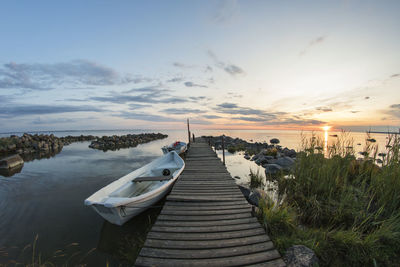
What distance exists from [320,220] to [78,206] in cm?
970

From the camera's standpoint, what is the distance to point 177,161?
1027 centimetres

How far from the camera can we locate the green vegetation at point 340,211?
10.5 feet

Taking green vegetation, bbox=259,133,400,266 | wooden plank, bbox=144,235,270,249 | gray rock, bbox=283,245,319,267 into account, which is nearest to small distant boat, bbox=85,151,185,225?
wooden plank, bbox=144,235,270,249

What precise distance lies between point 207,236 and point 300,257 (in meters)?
1.86

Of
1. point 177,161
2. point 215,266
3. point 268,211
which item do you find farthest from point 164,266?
point 177,161

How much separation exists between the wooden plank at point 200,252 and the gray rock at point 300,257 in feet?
1.08

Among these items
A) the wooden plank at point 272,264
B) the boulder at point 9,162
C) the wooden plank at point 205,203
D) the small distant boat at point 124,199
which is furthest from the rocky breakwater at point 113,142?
the wooden plank at point 272,264

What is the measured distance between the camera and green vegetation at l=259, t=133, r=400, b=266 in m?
3.21

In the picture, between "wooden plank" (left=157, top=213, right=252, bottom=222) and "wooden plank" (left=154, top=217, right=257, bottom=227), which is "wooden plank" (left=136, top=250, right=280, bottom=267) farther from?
"wooden plank" (left=157, top=213, right=252, bottom=222)

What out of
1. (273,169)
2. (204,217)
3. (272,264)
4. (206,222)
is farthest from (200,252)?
(273,169)

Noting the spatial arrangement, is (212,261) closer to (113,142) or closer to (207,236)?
(207,236)

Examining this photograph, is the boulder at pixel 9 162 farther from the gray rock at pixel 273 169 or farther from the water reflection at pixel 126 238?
the gray rock at pixel 273 169

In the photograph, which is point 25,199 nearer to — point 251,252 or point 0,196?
point 0,196

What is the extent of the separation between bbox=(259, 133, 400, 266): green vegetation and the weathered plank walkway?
0.62 meters
